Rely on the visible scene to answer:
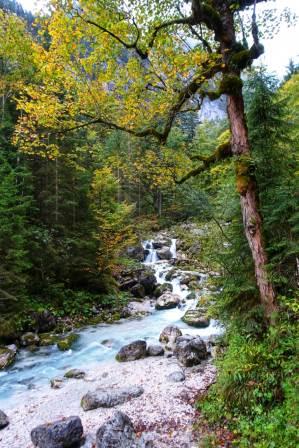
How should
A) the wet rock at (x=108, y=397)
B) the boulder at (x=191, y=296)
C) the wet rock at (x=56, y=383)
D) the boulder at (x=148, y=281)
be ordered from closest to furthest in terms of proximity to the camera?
the wet rock at (x=108, y=397) → the wet rock at (x=56, y=383) → the boulder at (x=191, y=296) → the boulder at (x=148, y=281)

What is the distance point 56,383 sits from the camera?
866cm

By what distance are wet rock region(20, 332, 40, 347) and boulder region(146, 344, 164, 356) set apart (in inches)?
177

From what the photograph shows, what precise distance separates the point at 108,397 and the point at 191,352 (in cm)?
291

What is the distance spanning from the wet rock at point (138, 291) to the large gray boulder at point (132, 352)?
8.71 m

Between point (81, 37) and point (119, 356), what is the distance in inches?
352

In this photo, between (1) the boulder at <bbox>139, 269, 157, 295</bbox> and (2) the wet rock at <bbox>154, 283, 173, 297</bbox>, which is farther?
(1) the boulder at <bbox>139, 269, 157, 295</bbox>

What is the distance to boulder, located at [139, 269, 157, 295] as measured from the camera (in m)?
19.8

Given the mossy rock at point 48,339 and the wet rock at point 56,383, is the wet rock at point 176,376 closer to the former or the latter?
the wet rock at point 56,383

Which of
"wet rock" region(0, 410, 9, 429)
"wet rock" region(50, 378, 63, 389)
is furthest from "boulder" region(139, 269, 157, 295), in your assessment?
"wet rock" region(0, 410, 9, 429)

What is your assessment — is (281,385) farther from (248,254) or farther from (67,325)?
(67,325)

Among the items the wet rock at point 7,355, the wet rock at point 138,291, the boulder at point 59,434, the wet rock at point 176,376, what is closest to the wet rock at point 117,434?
the boulder at point 59,434

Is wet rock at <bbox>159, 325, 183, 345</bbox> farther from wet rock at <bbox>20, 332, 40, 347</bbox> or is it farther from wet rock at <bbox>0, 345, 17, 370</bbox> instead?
wet rock at <bbox>0, 345, 17, 370</bbox>

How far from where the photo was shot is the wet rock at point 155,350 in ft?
33.1

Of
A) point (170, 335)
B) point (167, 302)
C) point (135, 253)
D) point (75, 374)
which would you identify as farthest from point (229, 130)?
point (135, 253)
